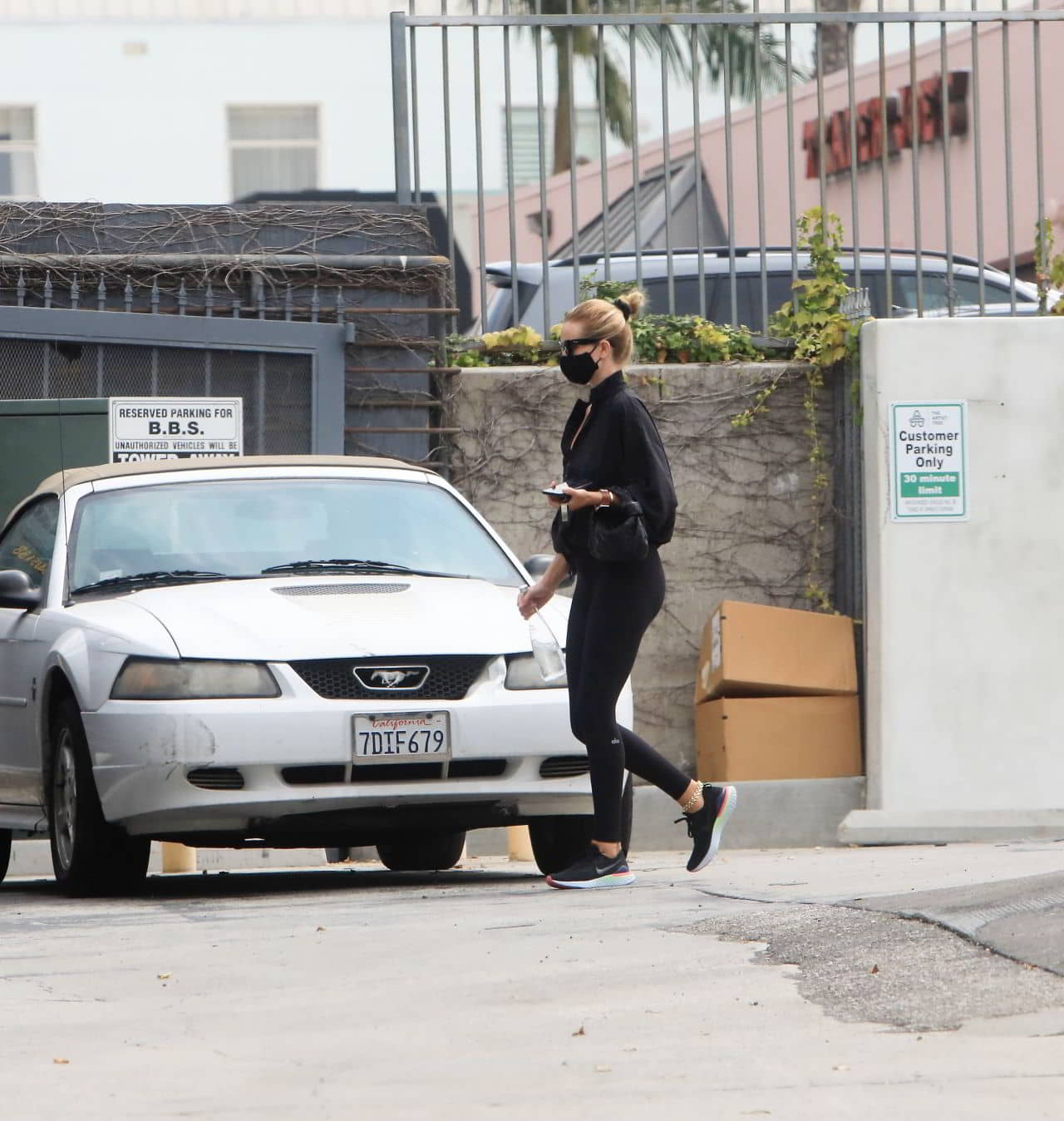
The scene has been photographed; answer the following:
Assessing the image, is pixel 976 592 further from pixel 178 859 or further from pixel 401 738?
pixel 401 738

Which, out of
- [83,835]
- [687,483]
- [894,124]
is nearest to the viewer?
[83,835]

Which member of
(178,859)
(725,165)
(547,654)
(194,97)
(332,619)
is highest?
(194,97)

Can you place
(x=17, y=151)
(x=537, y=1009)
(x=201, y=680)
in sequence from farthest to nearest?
(x=17, y=151) < (x=201, y=680) < (x=537, y=1009)

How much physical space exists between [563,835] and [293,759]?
3.75 ft

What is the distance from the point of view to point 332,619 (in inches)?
291

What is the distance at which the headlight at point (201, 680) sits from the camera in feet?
23.6

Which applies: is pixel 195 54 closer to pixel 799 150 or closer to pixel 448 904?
pixel 799 150

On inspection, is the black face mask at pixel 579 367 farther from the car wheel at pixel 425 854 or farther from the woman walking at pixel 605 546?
the car wheel at pixel 425 854

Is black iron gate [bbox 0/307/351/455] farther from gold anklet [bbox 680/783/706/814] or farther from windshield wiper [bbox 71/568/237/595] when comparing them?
gold anklet [bbox 680/783/706/814]

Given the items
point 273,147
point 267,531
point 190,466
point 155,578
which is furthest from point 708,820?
point 273,147

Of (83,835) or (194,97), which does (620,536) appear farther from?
(194,97)

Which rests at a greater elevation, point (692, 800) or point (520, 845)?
point (692, 800)

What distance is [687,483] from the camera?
1179 cm

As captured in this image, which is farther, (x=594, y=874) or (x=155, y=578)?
(x=155, y=578)
